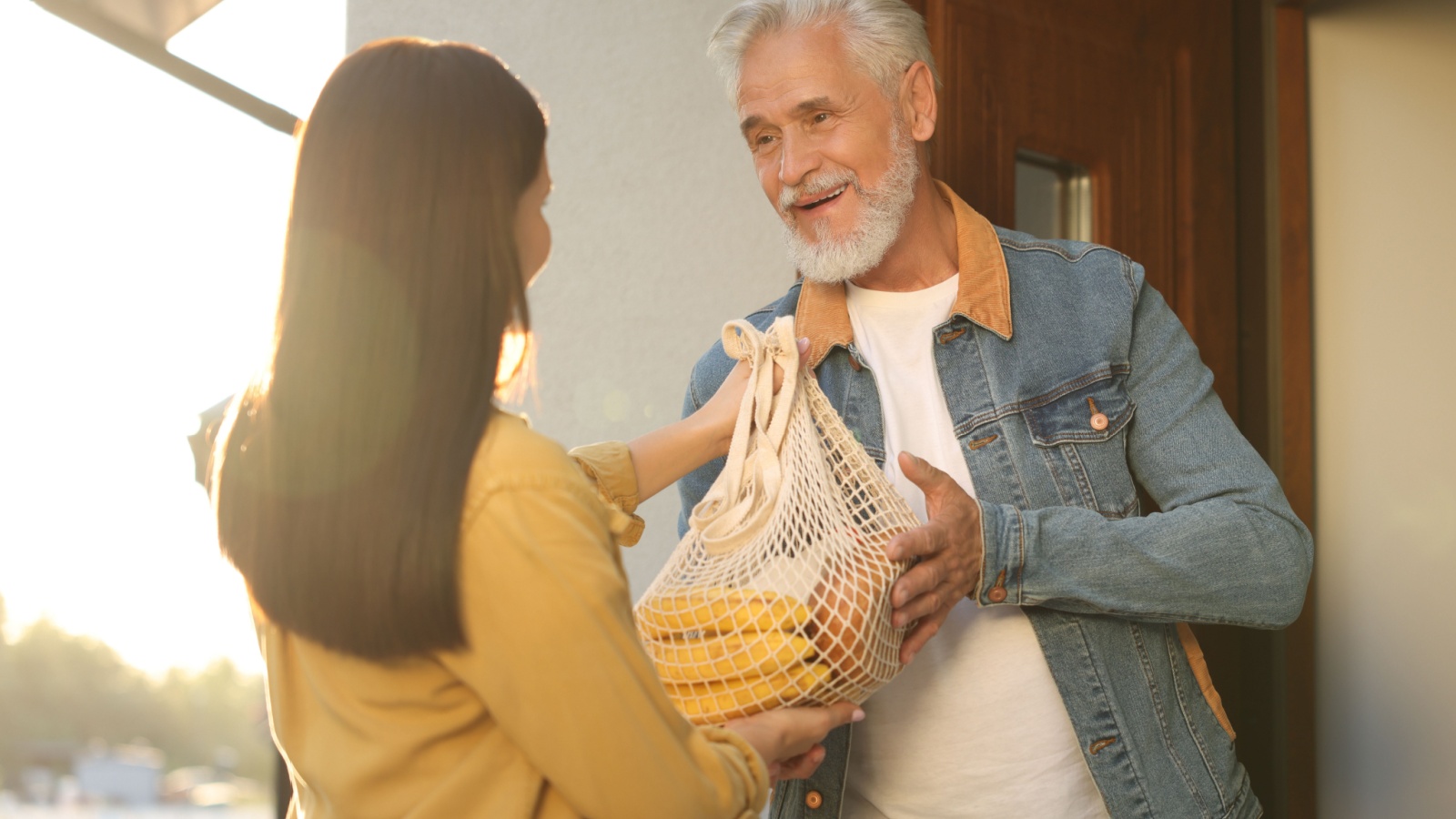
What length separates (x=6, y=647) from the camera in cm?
385

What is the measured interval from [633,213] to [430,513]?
68.4 inches

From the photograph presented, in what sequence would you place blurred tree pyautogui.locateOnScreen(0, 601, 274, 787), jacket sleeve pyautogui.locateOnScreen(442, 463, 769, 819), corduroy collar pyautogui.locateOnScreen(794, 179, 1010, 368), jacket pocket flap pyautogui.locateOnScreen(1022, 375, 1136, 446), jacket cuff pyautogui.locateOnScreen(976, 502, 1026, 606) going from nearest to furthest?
jacket sleeve pyautogui.locateOnScreen(442, 463, 769, 819) → jacket cuff pyautogui.locateOnScreen(976, 502, 1026, 606) → jacket pocket flap pyautogui.locateOnScreen(1022, 375, 1136, 446) → corduroy collar pyautogui.locateOnScreen(794, 179, 1010, 368) → blurred tree pyautogui.locateOnScreen(0, 601, 274, 787)

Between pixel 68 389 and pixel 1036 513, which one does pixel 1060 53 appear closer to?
pixel 1036 513

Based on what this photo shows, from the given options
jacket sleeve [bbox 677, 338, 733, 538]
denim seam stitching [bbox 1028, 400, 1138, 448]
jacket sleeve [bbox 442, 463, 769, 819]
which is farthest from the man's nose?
jacket sleeve [bbox 442, 463, 769, 819]

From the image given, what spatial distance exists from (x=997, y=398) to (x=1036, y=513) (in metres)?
0.28

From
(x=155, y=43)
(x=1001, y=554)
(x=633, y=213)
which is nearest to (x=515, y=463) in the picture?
(x=1001, y=554)

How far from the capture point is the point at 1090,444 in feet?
6.50

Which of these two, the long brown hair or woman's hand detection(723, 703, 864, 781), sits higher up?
the long brown hair

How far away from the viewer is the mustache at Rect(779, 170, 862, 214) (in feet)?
7.18

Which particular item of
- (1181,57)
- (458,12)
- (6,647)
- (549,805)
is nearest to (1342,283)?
(1181,57)

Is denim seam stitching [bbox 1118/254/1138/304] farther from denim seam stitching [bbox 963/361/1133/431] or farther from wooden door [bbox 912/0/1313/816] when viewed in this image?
wooden door [bbox 912/0/1313/816]

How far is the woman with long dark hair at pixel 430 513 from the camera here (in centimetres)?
106

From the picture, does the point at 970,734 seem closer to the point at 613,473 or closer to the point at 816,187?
the point at 613,473

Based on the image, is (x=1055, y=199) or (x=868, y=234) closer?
(x=868, y=234)
